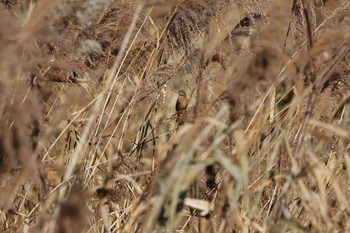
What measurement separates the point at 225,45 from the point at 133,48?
36 centimetres

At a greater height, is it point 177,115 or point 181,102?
point 177,115

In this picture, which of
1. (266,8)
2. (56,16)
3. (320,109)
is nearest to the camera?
(56,16)

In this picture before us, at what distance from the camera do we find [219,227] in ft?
8.01

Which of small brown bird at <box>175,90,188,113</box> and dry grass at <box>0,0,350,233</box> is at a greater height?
dry grass at <box>0,0,350,233</box>

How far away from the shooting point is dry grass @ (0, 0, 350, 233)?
2.10 m

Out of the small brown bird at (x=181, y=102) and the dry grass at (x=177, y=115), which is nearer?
the dry grass at (x=177, y=115)

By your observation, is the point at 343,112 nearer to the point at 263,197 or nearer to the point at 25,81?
the point at 263,197

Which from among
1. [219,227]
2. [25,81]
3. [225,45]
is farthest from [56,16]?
[225,45]

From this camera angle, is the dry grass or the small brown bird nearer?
the dry grass

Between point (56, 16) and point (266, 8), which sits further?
point (266, 8)

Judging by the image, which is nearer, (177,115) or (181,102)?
(177,115)

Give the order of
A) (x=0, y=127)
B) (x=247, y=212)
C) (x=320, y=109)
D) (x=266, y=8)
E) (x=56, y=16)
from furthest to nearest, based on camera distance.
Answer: (x=266, y=8)
(x=320, y=109)
(x=247, y=212)
(x=56, y=16)
(x=0, y=127)

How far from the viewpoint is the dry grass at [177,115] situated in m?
2.10

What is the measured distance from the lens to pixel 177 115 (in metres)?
3.28
